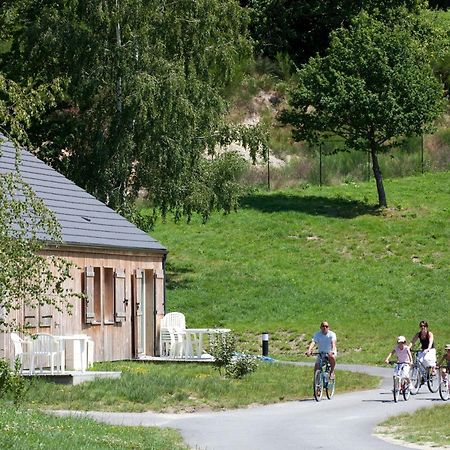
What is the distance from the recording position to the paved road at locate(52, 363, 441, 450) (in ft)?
71.0

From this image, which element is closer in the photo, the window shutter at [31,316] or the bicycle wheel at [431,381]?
the bicycle wheel at [431,381]

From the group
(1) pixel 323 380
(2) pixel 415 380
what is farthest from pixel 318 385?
(2) pixel 415 380

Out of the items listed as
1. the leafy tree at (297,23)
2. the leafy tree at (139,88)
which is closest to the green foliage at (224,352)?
the leafy tree at (139,88)

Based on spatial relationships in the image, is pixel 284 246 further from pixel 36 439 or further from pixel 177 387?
pixel 36 439

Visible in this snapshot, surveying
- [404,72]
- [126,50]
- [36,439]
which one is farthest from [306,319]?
[36,439]

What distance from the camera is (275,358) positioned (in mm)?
40406

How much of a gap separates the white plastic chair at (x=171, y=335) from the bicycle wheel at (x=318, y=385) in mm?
8842

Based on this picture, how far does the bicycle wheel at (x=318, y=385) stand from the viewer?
29366mm

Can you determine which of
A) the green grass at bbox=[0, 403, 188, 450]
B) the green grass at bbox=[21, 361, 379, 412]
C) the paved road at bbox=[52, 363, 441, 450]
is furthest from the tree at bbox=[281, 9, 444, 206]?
the green grass at bbox=[0, 403, 188, 450]

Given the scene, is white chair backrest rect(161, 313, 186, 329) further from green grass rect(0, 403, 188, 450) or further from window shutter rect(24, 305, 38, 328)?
green grass rect(0, 403, 188, 450)

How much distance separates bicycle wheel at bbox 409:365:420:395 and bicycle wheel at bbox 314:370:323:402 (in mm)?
2745

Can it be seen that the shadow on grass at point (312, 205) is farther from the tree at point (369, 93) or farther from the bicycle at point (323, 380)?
the bicycle at point (323, 380)

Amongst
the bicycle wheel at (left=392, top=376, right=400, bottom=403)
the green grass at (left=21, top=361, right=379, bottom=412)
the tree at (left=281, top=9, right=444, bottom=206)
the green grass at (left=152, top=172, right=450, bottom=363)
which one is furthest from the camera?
the tree at (left=281, top=9, right=444, bottom=206)

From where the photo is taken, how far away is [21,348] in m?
30.8
